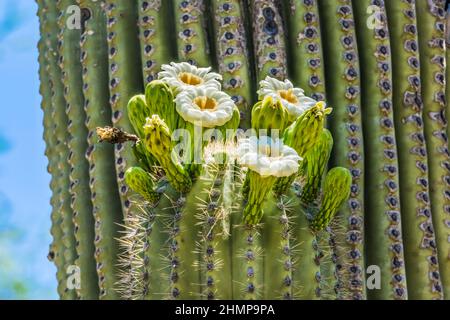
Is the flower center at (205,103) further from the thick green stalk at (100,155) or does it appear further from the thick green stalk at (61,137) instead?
the thick green stalk at (61,137)

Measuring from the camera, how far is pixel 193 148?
5.47m

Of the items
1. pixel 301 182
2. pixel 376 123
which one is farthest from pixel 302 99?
pixel 376 123

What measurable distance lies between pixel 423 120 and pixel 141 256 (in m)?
1.67

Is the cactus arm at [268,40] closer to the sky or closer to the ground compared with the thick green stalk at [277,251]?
closer to the sky

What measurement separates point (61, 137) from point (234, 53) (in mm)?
1113

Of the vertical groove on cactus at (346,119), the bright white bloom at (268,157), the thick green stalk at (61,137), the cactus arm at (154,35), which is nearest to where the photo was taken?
the bright white bloom at (268,157)

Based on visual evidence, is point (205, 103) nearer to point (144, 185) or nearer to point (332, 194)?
point (144, 185)

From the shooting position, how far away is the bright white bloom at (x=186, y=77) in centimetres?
557

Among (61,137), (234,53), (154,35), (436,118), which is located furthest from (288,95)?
(61,137)

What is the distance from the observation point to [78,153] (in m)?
6.66

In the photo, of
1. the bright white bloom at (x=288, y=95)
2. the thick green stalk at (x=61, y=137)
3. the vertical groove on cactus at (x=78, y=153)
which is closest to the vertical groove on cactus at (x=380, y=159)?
the bright white bloom at (x=288, y=95)

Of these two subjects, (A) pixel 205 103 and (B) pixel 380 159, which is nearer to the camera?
(A) pixel 205 103
